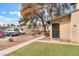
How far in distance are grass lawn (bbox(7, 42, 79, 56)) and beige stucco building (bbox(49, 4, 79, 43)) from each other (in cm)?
15

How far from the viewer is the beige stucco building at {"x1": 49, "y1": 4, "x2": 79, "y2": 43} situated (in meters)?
3.91

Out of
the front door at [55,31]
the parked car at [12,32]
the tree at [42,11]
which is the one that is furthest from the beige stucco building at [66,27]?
the parked car at [12,32]

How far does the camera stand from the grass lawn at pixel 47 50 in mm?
3861

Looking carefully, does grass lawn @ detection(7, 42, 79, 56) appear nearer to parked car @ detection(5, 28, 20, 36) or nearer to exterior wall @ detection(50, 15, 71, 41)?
exterior wall @ detection(50, 15, 71, 41)

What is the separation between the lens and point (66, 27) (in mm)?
3953

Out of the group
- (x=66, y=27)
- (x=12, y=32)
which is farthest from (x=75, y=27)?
(x=12, y=32)

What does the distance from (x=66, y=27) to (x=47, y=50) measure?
507 millimetres

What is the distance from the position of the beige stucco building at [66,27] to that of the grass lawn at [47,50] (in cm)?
15

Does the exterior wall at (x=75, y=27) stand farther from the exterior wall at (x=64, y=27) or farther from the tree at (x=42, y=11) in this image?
the tree at (x=42, y=11)

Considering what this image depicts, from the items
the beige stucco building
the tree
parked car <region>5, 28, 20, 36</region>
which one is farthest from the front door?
parked car <region>5, 28, 20, 36</region>

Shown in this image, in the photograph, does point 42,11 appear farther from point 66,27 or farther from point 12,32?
point 12,32

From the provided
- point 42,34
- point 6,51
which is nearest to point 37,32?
point 42,34

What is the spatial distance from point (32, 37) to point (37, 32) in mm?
123

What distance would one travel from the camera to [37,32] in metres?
4.02
